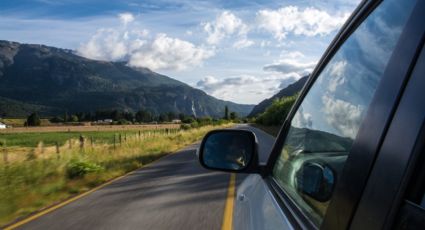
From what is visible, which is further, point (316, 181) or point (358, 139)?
point (316, 181)

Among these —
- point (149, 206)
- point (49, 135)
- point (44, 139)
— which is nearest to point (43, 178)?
point (149, 206)

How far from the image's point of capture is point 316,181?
1970 millimetres

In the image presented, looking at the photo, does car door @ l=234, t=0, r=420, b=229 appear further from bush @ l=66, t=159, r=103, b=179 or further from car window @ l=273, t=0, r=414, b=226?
bush @ l=66, t=159, r=103, b=179

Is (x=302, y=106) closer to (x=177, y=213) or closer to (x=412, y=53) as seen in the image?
(x=412, y=53)

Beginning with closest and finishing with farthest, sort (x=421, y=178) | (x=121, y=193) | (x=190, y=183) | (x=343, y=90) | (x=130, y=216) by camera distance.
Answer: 1. (x=421, y=178)
2. (x=343, y=90)
3. (x=130, y=216)
4. (x=121, y=193)
5. (x=190, y=183)

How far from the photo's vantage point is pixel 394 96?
1281 millimetres

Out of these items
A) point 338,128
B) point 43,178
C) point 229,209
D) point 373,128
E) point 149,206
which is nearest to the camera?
point 373,128

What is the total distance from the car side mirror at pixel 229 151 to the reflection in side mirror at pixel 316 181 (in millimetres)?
585

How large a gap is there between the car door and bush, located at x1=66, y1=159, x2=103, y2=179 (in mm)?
13714

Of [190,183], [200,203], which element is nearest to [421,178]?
[200,203]

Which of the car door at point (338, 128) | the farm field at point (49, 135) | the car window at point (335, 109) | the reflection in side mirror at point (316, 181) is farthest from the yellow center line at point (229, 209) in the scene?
the farm field at point (49, 135)

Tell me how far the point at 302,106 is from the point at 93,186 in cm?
1179

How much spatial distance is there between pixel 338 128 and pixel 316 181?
220mm

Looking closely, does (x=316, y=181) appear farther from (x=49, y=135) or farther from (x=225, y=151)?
(x=49, y=135)
